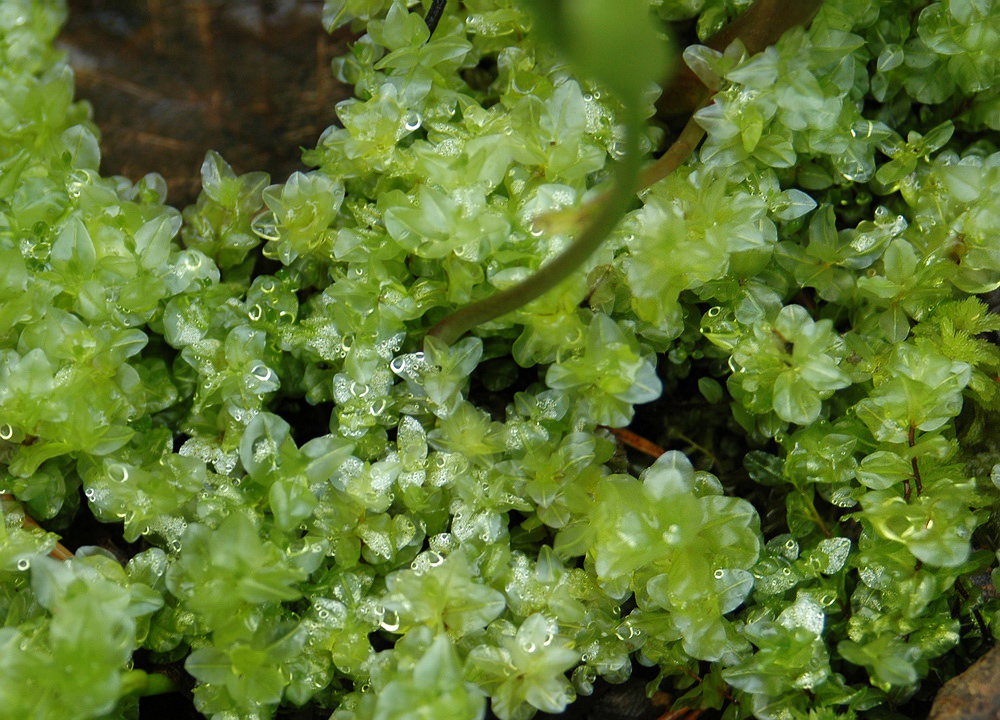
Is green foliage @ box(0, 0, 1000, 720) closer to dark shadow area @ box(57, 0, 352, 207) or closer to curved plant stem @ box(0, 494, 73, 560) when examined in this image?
curved plant stem @ box(0, 494, 73, 560)

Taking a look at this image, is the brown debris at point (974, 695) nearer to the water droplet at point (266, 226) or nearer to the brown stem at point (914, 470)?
the brown stem at point (914, 470)

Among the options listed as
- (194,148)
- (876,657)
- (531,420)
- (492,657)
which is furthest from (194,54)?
(876,657)

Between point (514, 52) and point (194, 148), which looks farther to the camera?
point (194, 148)

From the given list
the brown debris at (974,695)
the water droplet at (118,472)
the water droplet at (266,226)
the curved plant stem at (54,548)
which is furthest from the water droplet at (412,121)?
the brown debris at (974,695)

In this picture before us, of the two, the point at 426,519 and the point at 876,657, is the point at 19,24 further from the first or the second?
the point at 876,657

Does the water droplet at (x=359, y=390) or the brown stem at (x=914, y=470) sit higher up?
the water droplet at (x=359, y=390)

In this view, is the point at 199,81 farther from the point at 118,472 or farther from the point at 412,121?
the point at 118,472
